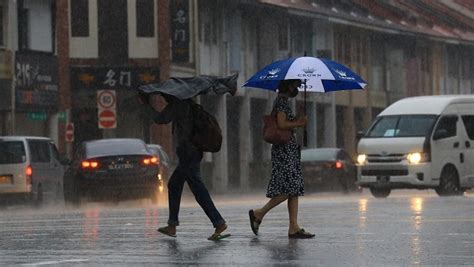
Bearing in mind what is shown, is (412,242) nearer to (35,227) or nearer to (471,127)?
(35,227)

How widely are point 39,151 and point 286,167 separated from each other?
21240mm

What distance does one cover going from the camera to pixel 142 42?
58469mm

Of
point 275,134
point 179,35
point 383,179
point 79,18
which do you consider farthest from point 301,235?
point 179,35

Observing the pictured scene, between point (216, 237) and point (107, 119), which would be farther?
point (107, 119)

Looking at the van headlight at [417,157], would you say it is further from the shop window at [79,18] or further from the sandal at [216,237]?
the shop window at [79,18]

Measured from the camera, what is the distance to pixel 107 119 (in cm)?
4594

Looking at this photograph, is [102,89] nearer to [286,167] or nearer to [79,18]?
[79,18]

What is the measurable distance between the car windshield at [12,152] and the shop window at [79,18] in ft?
61.5

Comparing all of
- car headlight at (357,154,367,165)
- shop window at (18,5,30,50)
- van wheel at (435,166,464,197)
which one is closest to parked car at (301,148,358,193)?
shop window at (18,5,30,50)

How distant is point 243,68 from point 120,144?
28.3 meters

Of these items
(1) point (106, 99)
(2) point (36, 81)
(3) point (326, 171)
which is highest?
(2) point (36, 81)

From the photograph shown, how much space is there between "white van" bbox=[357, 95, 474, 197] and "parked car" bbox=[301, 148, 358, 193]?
32.2 ft

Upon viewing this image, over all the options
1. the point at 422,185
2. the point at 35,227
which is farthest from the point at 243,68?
the point at 35,227

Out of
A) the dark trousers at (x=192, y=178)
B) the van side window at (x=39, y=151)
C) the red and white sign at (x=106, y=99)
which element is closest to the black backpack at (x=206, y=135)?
the dark trousers at (x=192, y=178)
